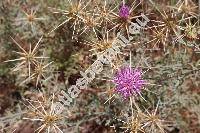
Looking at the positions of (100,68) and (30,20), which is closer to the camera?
Result: (100,68)

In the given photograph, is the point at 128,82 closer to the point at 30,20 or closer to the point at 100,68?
the point at 100,68

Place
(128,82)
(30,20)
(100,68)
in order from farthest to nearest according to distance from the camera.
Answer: (30,20)
(100,68)
(128,82)

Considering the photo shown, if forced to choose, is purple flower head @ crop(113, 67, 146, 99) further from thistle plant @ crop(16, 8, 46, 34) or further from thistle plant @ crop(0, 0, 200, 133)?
thistle plant @ crop(16, 8, 46, 34)

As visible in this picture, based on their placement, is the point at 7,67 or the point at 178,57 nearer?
the point at 178,57

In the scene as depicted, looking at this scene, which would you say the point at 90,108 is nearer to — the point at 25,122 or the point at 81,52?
the point at 81,52

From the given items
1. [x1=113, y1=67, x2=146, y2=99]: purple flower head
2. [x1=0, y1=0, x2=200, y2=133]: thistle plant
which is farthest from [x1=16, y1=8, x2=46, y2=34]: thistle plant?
[x1=113, y1=67, x2=146, y2=99]: purple flower head

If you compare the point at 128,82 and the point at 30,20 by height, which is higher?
the point at 30,20

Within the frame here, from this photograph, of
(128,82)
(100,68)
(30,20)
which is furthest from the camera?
(30,20)

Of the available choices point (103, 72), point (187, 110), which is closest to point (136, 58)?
point (103, 72)

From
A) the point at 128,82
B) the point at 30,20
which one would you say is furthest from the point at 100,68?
the point at 30,20
